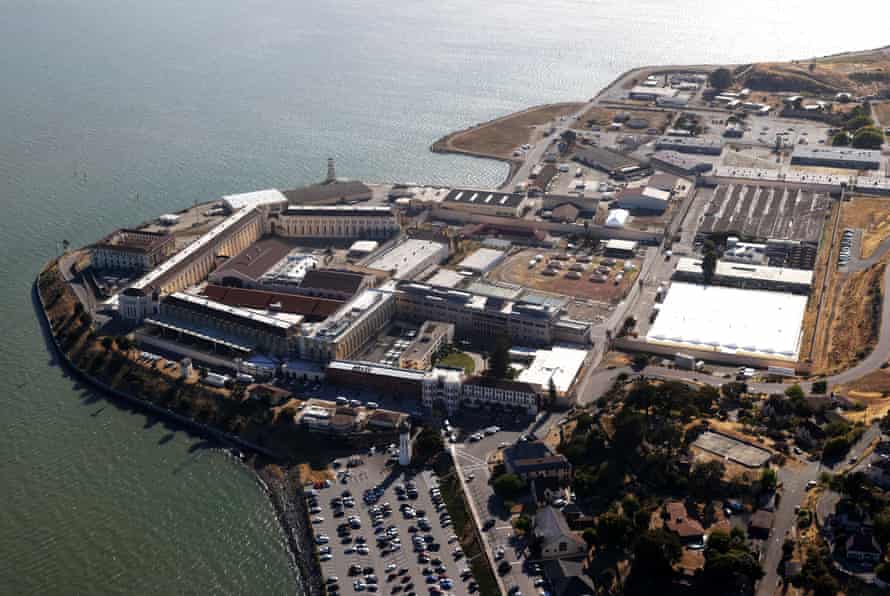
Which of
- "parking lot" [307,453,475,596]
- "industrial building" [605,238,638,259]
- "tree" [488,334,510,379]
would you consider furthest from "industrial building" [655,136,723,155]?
"parking lot" [307,453,475,596]

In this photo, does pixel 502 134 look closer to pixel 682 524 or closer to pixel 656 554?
pixel 682 524

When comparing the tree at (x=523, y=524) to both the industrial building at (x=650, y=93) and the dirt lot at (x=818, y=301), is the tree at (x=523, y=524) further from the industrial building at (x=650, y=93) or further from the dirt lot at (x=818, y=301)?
the industrial building at (x=650, y=93)

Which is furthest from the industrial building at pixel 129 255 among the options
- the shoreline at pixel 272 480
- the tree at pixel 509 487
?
the tree at pixel 509 487

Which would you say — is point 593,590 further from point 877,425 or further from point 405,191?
point 405,191

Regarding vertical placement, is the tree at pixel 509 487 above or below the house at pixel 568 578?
above

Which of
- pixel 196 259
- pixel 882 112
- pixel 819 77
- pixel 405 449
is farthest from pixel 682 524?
pixel 819 77

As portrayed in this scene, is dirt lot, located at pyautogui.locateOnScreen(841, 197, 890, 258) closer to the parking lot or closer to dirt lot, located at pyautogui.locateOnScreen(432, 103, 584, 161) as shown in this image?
dirt lot, located at pyautogui.locateOnScreen(432, 103, 584, 161)

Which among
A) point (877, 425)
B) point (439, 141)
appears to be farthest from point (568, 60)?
point (877, 425)
